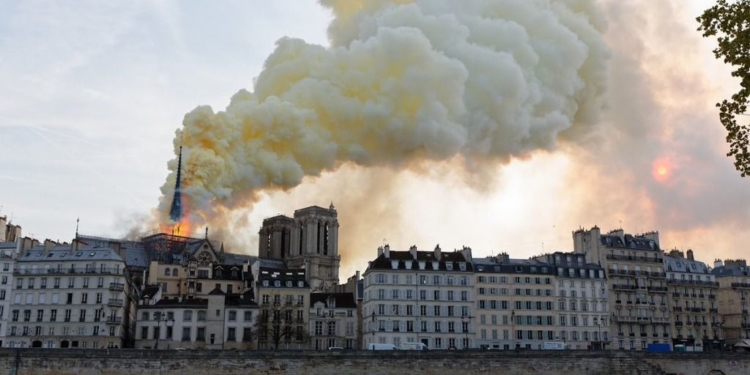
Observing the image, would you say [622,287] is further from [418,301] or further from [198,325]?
[198,325]

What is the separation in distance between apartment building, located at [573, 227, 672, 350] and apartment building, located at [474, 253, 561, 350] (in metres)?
7.32

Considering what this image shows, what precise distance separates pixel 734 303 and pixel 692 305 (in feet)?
25.8

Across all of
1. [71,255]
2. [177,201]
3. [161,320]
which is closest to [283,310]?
[161,320]

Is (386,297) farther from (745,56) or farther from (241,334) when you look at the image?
(745,56)

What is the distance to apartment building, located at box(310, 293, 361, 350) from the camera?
72.1 m

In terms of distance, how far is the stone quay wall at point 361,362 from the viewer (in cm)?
5094

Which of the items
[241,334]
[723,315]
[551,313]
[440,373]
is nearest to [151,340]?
[241,334]

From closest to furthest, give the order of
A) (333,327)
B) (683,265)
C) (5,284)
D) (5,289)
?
1. (5,289)
2. (5,284)
3. (333,327)
4. (683,265)

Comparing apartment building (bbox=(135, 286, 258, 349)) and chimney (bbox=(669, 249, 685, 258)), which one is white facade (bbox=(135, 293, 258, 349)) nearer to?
apartment building (bbox=(135, 286, 258, 349))

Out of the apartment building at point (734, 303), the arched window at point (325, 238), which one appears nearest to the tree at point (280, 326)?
the apartment building at point (734, 303)

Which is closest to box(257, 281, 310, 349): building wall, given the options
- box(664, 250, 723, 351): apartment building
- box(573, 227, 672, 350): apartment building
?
box(573, 227, 672, 350): apartment building

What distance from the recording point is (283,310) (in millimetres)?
70500

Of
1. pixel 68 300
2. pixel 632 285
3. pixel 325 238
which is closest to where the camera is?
pixel 68 300

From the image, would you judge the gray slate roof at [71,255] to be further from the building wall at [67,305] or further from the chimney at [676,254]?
the chimney at [676,254]
